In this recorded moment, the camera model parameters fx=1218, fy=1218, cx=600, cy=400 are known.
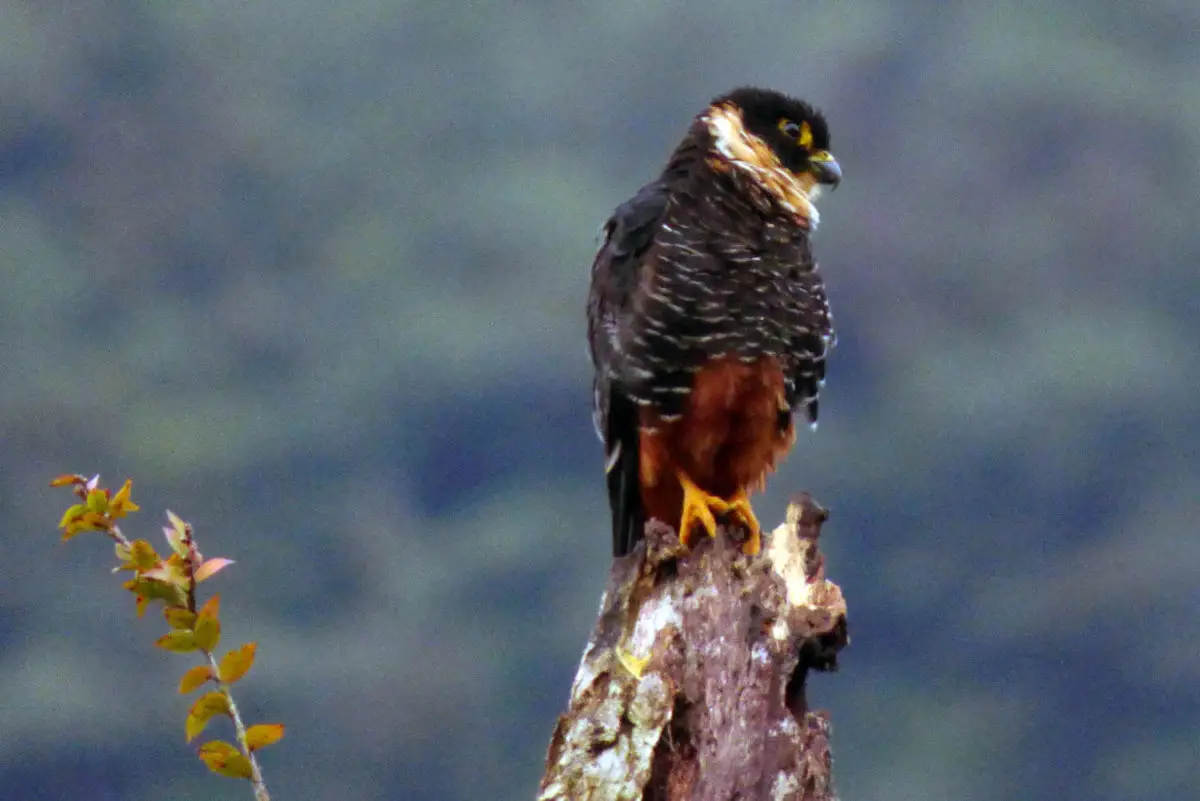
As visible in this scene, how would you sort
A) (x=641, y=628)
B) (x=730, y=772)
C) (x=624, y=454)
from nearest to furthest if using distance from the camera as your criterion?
(x=730, y=772) → (x=641, y=628) → (x=624, y=454)

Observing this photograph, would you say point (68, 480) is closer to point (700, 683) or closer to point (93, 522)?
point (93, 522)

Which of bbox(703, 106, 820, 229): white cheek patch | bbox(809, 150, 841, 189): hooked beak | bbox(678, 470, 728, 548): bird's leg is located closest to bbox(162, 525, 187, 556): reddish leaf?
bbox(678, 470, 728, 548): bird's leg

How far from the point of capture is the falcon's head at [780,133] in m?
3.48

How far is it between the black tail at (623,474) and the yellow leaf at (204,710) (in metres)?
1.90

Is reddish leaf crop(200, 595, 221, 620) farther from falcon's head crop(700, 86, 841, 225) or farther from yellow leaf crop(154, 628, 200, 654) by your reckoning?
falcon's head crop(700, 86, 841, 225)

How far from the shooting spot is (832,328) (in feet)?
10.9

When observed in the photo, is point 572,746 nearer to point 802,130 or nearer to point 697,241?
point 697,241

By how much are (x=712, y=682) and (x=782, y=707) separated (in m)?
0.14

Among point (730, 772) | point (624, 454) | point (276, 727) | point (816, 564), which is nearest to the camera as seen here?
point (276, 727)

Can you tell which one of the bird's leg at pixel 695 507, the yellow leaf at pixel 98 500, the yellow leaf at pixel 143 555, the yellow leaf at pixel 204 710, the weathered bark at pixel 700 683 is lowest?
the yellow leaf at pixel 204 710

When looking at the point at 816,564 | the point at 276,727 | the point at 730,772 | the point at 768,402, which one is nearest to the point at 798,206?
the point at 768,402

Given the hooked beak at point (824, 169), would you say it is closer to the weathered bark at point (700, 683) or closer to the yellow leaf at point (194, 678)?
the weathered bark at point (700, 683)

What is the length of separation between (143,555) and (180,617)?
84 mm

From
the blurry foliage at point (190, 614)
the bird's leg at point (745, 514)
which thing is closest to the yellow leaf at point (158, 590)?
the blurry foliage at point (190, 614)
